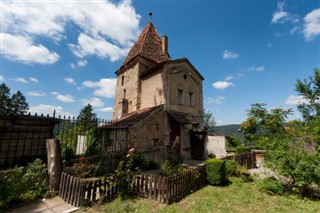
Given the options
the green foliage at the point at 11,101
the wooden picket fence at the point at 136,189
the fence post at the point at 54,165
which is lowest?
the wooden picket fence at the point at 136,189

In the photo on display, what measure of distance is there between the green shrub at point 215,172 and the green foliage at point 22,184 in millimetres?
7217

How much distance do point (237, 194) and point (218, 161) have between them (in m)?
1.69

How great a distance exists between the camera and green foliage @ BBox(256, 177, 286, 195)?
6.86 meters

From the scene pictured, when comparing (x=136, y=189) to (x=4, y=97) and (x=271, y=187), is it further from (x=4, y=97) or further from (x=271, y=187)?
(x=4, y=97)

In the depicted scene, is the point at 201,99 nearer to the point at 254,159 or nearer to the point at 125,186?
the point at 254,159

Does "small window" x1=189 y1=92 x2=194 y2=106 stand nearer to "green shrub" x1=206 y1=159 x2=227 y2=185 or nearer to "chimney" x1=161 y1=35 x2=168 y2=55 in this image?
"chimney" x1=161 y1=35 x2=168 y2=55

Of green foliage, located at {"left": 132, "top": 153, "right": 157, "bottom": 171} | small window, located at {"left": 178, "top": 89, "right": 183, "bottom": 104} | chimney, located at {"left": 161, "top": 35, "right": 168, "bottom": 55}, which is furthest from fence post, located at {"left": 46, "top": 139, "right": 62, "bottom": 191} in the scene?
chimney, located at {"left": 161, "top": 35, "right": 168, "bottom": 55}

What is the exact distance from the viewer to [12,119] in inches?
260

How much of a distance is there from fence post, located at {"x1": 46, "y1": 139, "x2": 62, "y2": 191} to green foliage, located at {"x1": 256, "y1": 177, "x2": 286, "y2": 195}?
29.2 ft

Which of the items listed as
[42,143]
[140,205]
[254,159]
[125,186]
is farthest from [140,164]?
[254,159]

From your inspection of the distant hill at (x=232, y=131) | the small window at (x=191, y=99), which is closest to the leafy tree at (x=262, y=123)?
the distant hill at (x=232, y=131)

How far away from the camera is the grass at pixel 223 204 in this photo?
509 cm

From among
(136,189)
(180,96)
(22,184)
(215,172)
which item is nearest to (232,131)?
(180,96)

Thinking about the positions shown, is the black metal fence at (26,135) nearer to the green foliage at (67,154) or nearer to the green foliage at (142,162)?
the green foliage at (67,154)
